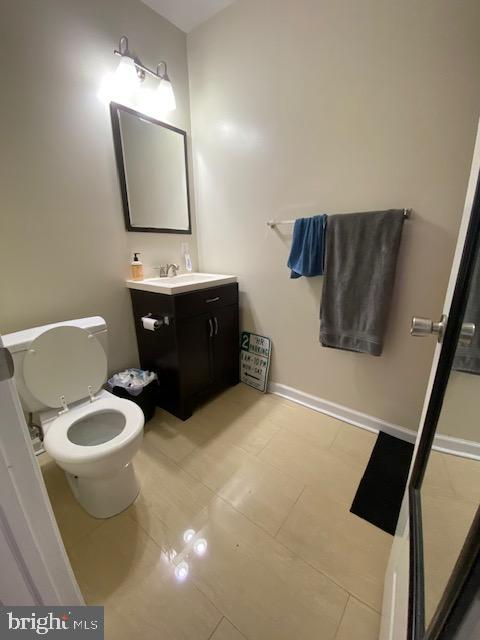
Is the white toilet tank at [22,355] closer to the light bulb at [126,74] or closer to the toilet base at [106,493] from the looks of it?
the toilet base at [106,493]

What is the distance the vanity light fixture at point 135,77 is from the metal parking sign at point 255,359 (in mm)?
1693

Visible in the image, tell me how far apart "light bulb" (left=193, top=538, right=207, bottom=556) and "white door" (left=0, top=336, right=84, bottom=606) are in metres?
0.54

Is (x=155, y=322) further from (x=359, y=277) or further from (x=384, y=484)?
(x=384, y=484)

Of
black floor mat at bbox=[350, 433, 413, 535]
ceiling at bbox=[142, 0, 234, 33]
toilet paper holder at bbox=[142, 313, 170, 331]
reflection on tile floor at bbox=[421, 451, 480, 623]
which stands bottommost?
black floor mat at bbox=[350, 433, 413, 535]

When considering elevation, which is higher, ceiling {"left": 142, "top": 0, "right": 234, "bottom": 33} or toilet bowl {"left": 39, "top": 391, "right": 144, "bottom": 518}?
ceiling {"left": 142, "top": 0, "right": 234, "bottom": 33}

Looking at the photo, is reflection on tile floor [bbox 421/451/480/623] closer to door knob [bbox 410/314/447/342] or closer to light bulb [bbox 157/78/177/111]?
door knob [bbox 410/314/447/342]

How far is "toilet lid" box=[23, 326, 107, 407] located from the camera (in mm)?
1166

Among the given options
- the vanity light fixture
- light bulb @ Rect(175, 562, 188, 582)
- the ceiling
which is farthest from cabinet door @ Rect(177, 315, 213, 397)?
the ceiling

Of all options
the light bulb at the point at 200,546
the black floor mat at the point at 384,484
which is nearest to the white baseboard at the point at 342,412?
the black floor mat at the point at 384,484

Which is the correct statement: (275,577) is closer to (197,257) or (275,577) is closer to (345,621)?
(345,621)

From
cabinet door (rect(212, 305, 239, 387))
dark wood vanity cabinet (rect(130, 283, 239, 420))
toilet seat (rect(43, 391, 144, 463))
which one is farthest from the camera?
cabinet door (rect(212, 305, 239, 387))

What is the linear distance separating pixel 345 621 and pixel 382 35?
2.37m

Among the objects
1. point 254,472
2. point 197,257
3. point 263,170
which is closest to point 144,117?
point 263,170

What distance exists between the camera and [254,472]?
1368 millimetres
